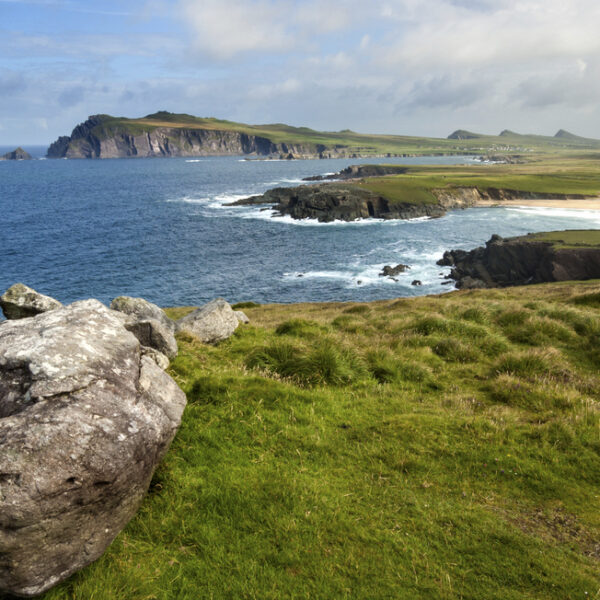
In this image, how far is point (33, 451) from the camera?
5172 millimetres

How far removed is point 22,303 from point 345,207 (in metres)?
118

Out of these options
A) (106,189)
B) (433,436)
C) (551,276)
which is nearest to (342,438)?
(433,436)

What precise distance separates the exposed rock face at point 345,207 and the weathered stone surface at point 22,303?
111 meters

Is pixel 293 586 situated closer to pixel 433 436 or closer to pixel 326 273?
pixel 433 436

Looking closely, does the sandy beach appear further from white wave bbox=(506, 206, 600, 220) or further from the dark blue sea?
the dark blue sea

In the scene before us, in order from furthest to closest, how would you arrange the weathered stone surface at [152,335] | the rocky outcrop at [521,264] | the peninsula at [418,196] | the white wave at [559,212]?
the peninsula at [418,196] < the white wave at [559,212] < the rocky outcrop at [521,264] < the weathered stone surface at [152,335]

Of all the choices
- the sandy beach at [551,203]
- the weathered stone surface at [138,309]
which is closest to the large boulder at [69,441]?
the weathered stone surface at [138,309]

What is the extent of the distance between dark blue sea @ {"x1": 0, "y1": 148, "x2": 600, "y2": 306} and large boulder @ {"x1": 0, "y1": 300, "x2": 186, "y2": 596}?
182ft

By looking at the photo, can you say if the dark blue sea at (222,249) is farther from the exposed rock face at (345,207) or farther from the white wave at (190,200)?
the exposed rock face at (345,207)

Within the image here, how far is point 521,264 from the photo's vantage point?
229ft

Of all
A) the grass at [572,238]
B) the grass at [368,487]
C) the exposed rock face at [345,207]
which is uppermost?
the exposed rock face at [345,207]

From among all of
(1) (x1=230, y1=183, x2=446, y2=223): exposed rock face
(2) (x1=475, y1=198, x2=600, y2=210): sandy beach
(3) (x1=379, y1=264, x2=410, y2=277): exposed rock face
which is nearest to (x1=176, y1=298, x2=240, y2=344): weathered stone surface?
(3) (x1=379, y1=264, x2=410, y2=277): exposed rock face

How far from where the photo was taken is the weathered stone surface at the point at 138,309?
51.3ft

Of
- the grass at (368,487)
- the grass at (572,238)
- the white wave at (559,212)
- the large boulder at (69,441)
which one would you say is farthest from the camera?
the white wave at (559,212)
